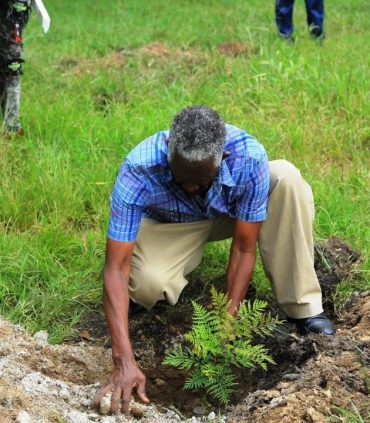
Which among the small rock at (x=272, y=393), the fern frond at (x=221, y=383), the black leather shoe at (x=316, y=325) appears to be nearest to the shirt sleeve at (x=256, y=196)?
the black leather shoe at (x=316, y=325)

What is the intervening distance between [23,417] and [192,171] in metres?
1.06

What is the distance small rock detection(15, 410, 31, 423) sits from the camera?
2520 mm

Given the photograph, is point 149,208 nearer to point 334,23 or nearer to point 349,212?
point 349,212

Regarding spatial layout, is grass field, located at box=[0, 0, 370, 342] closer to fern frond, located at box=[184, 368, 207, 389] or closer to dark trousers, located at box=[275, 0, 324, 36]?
dark trousers, located at box=[275, 0, 324, 36]

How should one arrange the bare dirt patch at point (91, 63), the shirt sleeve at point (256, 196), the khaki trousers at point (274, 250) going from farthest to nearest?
the bare dirt patch at point (91, 63)
the khaki trousers at point (274, 250)
the shirt sleeve at point (256, 196)

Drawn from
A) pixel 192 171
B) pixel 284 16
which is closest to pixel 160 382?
pixel 192 171

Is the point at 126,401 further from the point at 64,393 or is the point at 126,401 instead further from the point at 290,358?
the point at 290,358

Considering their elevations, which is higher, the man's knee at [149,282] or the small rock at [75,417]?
the man's knee at [149,282]

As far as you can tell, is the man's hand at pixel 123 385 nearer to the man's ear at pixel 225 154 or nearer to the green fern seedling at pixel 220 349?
the green fern seedling at pixel 220 349

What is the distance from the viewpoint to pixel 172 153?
9.34ft

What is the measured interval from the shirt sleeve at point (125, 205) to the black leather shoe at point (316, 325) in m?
0.93

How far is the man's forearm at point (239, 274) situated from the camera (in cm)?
326

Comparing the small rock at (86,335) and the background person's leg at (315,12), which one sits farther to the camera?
the background person's leg at (315,12)

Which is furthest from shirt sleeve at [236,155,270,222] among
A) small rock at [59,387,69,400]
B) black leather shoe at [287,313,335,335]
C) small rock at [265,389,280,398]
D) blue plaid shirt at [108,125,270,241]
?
small rock at [59,387,69,400]
